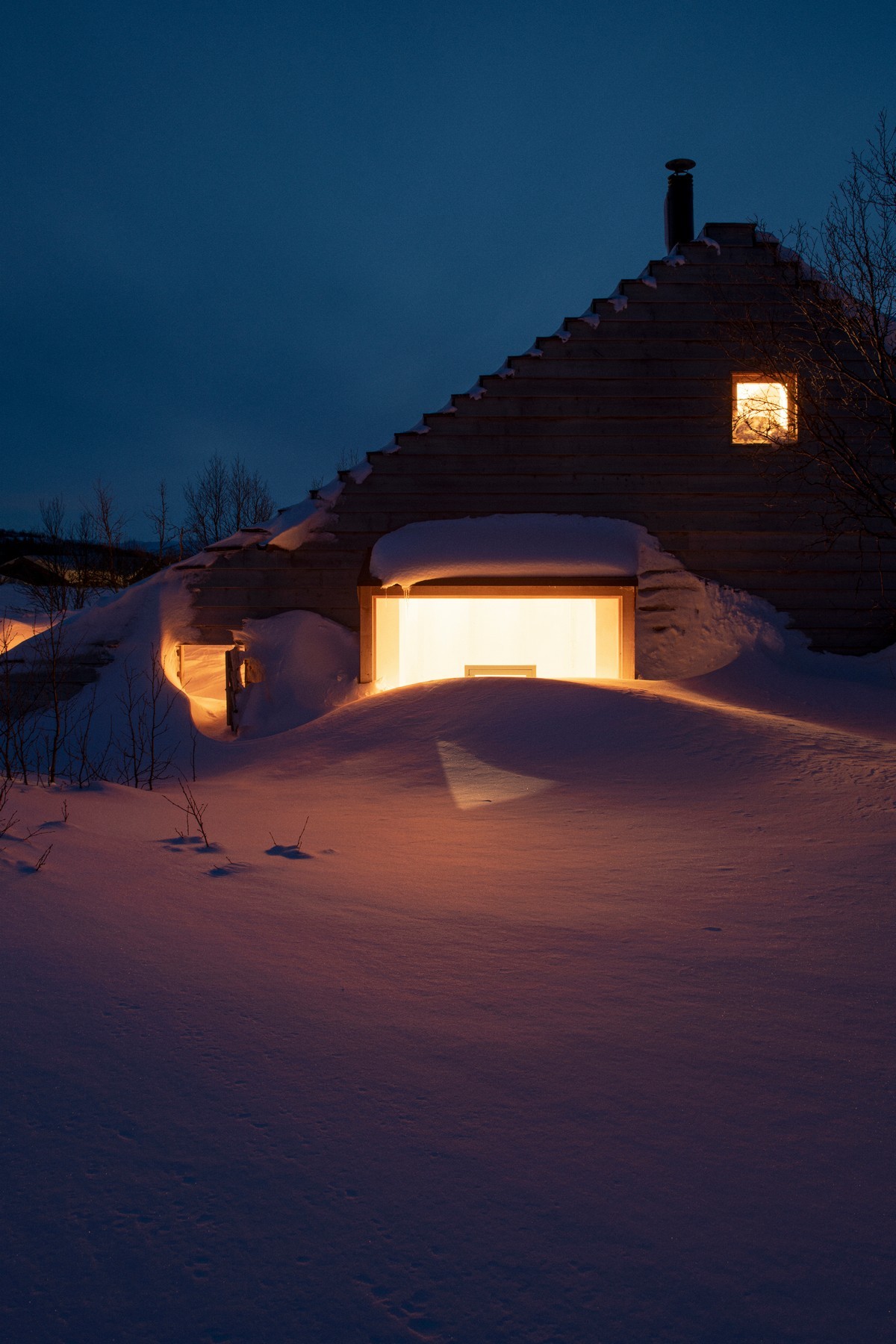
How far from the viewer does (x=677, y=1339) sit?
4.99 ft

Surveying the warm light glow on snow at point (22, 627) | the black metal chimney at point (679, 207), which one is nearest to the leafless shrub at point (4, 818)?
the warm light glow on snow at point (22, 627)

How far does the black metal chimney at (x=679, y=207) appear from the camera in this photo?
1448 centimetres

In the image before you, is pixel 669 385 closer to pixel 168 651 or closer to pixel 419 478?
pixel 419 478

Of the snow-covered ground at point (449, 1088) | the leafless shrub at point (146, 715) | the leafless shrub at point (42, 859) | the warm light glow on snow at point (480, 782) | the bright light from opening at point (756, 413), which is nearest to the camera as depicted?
the snow-covered ground at point (449, 1088)

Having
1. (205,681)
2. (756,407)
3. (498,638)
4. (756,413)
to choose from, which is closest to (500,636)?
(498,638)

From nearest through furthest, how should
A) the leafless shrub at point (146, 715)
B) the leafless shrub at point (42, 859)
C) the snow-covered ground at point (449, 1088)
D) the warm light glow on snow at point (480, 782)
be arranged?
the snow-covered ground at point (449, 1088) < the leafless shrub at point (42, 859) < the warm light glow on snow at point (480, 782) < the leafless shrub at point (146, 715)

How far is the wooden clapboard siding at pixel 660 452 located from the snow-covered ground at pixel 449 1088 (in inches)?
330

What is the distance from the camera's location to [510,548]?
12273 mm

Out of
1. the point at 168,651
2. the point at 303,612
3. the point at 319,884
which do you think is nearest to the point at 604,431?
the point at 303,612

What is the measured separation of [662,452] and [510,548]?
2965 mm

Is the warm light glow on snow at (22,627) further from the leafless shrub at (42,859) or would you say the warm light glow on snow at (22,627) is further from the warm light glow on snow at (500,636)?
the leafless shrub at (42,859)

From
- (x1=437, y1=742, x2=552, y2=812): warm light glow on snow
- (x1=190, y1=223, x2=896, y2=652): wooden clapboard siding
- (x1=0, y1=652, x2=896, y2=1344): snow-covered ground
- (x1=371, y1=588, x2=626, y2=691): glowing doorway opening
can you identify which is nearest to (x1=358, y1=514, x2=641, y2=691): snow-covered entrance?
(x1=190, y1=223, x2=896, y2=652): wooden clapboard siding

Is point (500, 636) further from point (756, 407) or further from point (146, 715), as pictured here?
point (146, 715)

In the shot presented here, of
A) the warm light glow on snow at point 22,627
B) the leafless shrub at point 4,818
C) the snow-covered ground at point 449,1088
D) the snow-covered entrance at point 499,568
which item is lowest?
the snow-covered ground at point 449,1088
